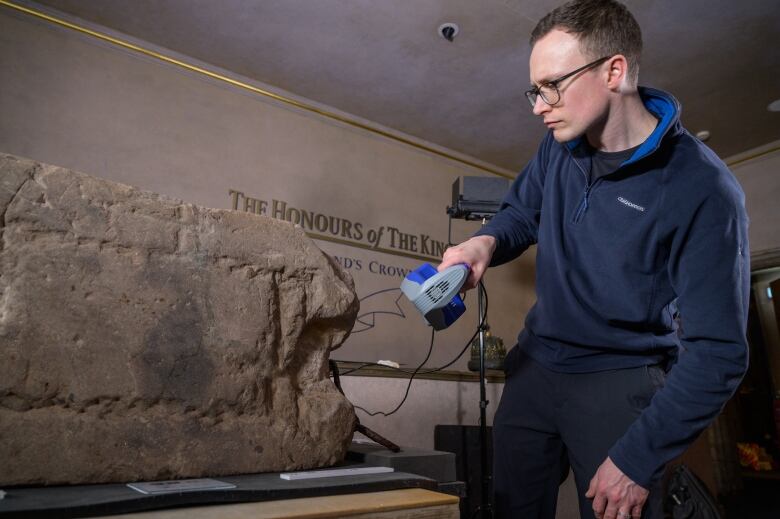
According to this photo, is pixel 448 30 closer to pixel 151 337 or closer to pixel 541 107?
pixel 541 107

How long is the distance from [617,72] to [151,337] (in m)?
1.36

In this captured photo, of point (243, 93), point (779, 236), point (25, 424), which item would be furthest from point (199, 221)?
point (779, 236)

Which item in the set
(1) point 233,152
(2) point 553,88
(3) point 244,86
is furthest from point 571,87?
(3) point 244,86

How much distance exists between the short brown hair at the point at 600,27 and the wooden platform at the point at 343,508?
1.14m

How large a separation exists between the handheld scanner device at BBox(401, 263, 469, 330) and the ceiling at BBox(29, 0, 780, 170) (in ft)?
9.25

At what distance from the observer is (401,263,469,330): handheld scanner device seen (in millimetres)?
1262

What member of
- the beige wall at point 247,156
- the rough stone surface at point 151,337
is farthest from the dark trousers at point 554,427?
the beige wall at point 247,156

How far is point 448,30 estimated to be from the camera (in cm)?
373

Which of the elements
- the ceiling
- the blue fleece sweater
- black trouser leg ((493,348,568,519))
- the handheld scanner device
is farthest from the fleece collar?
the ceiling

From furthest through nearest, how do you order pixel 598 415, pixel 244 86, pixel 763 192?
pixel 763 192, pixel 244 86, pixel 598 415

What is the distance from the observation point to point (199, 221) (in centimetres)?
146

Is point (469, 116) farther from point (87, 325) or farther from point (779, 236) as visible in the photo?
point (87, 325)

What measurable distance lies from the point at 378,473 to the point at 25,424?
2.77 feet

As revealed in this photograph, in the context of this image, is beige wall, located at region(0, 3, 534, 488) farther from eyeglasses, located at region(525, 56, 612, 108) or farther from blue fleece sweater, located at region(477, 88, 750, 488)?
eyeglasses, located at region(525, 56, 612, 108)
